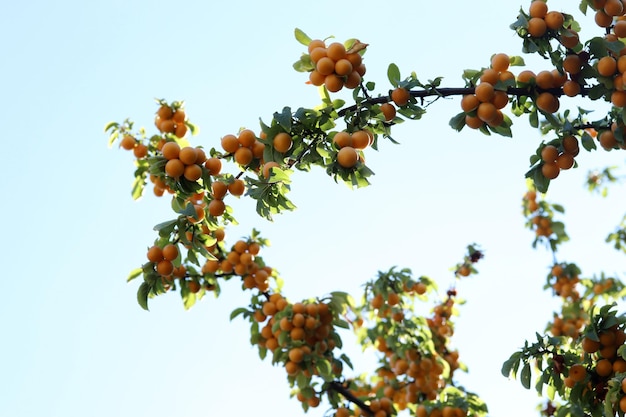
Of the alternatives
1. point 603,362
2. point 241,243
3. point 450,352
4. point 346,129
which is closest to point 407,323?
point 450,352

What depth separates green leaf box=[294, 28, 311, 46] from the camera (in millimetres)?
3436

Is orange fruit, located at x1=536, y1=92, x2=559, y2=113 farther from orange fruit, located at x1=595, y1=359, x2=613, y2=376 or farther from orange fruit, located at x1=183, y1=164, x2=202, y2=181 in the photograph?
orange fruit, located at x1=183, y1=164, x2=202, y2=181

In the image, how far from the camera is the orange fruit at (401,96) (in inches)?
128

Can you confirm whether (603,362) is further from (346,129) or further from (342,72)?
(342,72)

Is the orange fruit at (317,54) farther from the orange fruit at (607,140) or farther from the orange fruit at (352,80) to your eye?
the orange fruit at (607,140)

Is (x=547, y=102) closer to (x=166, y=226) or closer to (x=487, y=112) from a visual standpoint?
(x=487, y=112)

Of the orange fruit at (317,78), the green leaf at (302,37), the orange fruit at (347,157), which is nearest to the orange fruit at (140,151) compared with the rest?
the green leaf at (302,37)

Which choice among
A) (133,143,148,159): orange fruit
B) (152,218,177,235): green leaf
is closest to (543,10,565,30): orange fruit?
(152,218,177,235): green leaf

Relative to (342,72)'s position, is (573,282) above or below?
above

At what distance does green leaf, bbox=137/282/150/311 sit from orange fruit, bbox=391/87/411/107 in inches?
69.2

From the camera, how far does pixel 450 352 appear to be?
21.5 ft

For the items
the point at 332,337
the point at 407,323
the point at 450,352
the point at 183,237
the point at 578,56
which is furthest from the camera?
the point at 450,352

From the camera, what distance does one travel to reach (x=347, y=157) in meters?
3.11

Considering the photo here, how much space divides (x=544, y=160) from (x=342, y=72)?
1079mm
